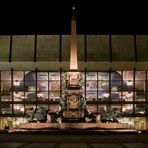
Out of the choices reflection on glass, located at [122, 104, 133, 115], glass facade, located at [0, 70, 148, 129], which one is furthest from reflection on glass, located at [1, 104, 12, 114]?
reflection on glass, located at [122, 104, 133, 115]

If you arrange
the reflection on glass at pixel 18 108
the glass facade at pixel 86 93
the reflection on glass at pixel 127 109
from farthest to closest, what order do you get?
the reflection on glass at pixel 18 108 < the glass facade at pixel 86 93 < the reflection on glass at pixel 127 109

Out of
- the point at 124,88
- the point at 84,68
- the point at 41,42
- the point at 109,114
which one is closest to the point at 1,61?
the point at 41,42

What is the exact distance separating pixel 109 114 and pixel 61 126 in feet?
31.1

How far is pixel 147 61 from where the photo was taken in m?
93.8

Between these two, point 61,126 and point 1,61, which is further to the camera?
→ point 1,61

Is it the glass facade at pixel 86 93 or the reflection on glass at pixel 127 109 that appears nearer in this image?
the reflection on glass at pixel 127 109

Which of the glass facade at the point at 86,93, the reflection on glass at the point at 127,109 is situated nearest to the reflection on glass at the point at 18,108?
the glass facade at the point at 86,93

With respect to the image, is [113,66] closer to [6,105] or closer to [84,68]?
[84,68]

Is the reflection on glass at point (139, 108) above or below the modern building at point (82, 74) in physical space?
below

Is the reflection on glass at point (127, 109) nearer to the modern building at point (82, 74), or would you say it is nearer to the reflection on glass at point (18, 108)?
the modern building at point (82, 74)

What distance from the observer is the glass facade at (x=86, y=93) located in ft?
303

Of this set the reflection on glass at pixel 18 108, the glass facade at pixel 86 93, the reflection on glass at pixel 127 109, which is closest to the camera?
the reflection on glass at pixel 127 109

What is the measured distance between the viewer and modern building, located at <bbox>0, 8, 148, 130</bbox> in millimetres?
92562
